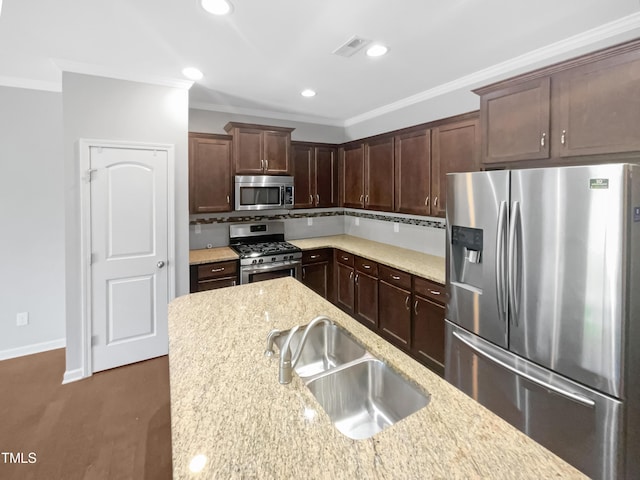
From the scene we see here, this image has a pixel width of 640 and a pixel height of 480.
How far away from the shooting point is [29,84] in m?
2.92

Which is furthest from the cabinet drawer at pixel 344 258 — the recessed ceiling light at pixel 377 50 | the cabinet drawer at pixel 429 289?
the recessed ceiling light at pixel 377 50

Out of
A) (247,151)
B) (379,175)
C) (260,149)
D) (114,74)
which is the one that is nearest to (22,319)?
(114,74)

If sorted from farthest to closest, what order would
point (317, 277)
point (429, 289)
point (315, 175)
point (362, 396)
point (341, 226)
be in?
point (341, 226) < point (315, 175) < point (317, 277) < point (429, 289) < point (362, 396)

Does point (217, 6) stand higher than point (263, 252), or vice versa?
point (217, 6)

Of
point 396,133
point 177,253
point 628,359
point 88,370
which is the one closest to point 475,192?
point 628,359

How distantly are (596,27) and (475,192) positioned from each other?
1.35 meters

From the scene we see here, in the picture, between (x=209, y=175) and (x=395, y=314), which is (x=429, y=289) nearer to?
(x=395, y=314)

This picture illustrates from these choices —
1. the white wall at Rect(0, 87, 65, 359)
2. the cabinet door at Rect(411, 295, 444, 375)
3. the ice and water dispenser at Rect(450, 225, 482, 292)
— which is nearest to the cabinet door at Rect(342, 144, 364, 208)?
the cabinet door at Rect(411, 295, 444, 375)

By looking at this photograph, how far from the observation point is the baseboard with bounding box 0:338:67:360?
10.0ft

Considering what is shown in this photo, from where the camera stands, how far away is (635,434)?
1.48 metres

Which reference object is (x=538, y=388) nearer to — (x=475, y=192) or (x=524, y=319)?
(x=524, y=319)

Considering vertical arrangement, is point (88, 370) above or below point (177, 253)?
below

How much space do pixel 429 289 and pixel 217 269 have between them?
2.14m

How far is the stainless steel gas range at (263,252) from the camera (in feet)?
11.3
